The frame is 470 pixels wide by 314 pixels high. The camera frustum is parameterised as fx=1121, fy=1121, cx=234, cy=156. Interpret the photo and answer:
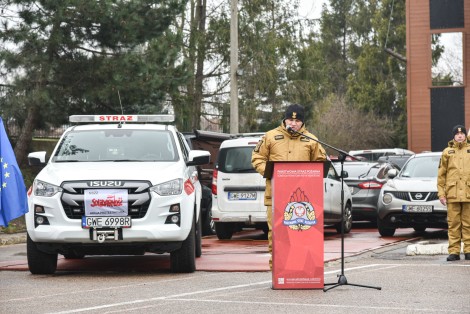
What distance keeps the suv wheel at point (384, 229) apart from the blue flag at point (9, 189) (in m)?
10.6

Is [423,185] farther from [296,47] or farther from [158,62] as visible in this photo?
[296,47]

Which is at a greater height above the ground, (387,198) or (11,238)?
(387,198)

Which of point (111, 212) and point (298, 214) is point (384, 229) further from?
point (298, 214)

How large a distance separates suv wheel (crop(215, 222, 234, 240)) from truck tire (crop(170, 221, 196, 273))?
701cm

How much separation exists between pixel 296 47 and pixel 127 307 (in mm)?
30783

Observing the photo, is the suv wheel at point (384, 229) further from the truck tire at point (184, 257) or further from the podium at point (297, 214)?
the podium at point (297, 214)

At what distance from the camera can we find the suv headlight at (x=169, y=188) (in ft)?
42.5

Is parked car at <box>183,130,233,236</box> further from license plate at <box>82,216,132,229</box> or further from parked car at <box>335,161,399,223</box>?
license plate at <box>82,216,132,229</box>

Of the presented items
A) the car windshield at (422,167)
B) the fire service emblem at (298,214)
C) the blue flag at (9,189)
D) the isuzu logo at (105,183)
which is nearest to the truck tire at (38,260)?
the isuzu logo at (105,183)

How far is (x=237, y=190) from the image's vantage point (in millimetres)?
19938

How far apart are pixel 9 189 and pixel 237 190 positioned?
9.25 meters

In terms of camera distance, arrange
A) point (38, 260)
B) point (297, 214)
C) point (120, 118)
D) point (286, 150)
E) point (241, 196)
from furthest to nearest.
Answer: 1. point (241, 196)
2. point (120, 118)
3. point (38, 260)
4. point (286, 150)
5. point (297, 214)

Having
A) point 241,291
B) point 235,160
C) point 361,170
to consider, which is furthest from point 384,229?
point 241,291

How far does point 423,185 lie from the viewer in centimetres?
2034
